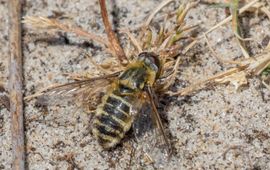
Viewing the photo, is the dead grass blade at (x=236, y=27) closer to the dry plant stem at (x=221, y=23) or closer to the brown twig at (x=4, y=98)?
the dry plant stem at (x=221, y=23)

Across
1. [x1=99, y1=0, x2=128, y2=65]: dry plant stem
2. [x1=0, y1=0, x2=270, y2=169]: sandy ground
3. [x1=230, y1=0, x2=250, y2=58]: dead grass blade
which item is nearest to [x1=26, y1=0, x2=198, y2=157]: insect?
[x1=99, y1=0, x2=128, y2=65]: dry plant stem

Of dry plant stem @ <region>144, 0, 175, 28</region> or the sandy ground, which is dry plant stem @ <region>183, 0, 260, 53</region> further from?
dry plant stem @ <region>144, 0, 175, 28</region>

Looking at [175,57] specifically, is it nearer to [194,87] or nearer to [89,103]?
[194,87]

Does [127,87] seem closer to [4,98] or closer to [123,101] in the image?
[123,101]

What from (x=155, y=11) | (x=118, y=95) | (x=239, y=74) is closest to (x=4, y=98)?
(x=118, y=95)

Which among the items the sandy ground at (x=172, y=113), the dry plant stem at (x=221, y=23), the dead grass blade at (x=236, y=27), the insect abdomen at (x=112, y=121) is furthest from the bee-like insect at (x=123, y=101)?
the dead grass blade at (x=236, y=27)

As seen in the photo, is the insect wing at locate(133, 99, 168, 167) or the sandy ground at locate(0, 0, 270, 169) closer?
the insect wing at locate(133, 99, 168, 167)
